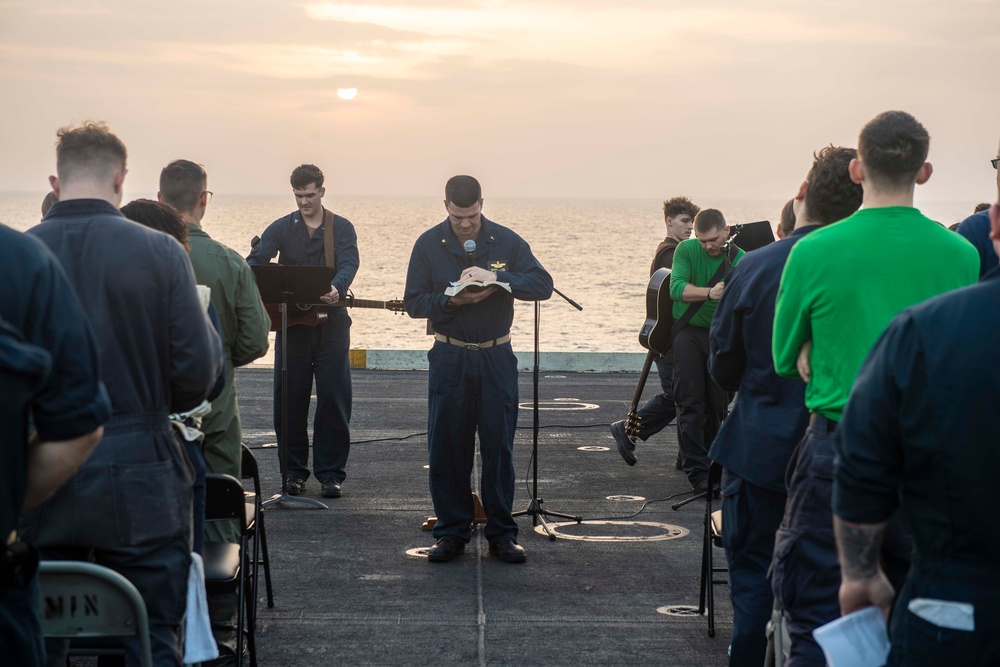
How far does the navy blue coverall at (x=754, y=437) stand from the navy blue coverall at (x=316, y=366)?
14.4 ft

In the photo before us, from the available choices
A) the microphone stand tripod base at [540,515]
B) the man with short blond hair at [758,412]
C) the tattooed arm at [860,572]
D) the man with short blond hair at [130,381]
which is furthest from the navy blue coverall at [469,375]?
the tattooed arm at [860,572]

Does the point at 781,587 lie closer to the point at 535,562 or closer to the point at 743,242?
the point at 535,562

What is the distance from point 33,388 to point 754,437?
8.02 ft

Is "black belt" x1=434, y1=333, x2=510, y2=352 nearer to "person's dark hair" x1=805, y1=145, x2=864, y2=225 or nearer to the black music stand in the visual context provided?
the black music stand

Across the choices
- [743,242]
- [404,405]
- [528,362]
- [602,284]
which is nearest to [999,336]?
[743,242]

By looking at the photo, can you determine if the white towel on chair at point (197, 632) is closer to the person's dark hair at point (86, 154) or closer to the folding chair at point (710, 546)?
the person's dark hair at point (86, 154)

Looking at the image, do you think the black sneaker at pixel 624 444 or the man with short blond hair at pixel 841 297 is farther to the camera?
the black sneaker at pixel 624 444

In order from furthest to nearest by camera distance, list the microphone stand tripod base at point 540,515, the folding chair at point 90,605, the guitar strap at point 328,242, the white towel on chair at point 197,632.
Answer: the guitar strap at point 328,242
the microphone stand tripod base at point 540,515
the white towel on chair at point 197,632
the folding chair at point 90,605

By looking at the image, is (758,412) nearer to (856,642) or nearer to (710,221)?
(856,642)

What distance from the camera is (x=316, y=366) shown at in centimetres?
802

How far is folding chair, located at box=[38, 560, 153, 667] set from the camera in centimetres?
268

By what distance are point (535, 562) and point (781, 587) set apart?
3164mm

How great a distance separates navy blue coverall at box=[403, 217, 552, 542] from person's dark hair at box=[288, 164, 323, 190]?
5.95 ft

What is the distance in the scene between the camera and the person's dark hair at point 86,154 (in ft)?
10.8
